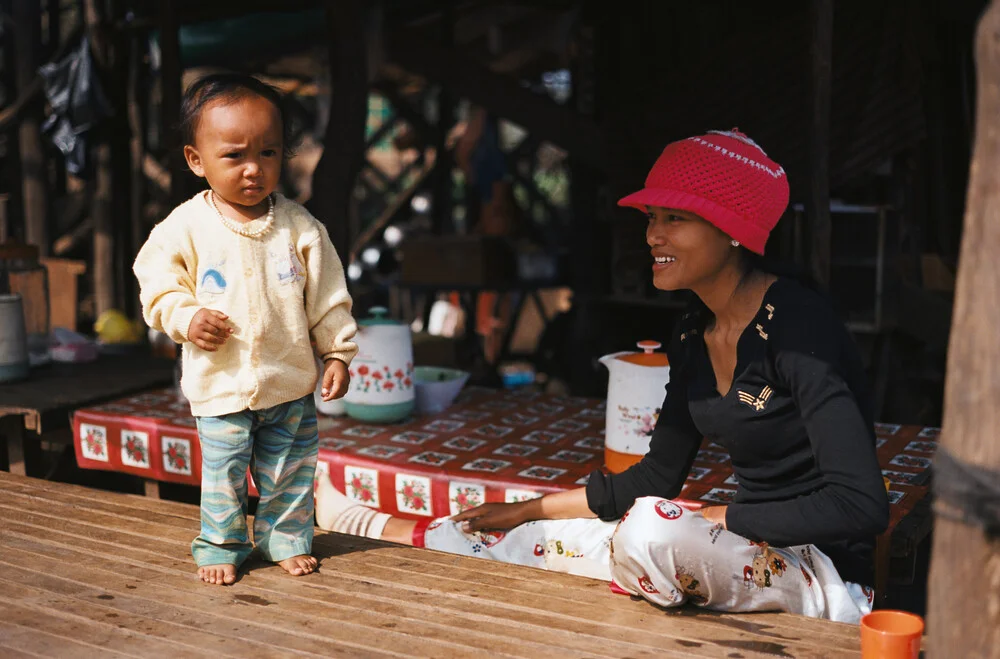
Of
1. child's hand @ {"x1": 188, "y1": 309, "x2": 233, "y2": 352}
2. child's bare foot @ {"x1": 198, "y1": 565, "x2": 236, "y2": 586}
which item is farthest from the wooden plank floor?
child's hand @ {"x1": 188, "y1": 309, "x2": 233, "y2": 352}

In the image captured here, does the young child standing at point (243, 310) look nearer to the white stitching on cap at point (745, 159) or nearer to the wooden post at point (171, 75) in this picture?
the white stitching on cap at point (745, 159)

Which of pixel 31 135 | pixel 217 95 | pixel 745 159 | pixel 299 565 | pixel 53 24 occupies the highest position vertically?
pixel 53 24

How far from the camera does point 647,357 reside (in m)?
3.00

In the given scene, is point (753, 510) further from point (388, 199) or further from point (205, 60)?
point (388, 199)

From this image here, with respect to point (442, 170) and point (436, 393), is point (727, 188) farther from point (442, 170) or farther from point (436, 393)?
point (442, 170)

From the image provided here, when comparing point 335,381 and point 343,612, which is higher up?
point 335,381

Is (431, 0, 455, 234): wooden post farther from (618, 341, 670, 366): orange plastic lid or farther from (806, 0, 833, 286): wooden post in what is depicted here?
(618, 341, 670, 366): orange plastic lid

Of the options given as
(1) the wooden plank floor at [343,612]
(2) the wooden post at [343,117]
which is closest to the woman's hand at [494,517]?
(1) the wooden plank floor at [343,612]

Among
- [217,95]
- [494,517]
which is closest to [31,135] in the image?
[217,95]

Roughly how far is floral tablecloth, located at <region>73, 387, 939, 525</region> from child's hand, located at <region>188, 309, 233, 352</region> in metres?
1.05

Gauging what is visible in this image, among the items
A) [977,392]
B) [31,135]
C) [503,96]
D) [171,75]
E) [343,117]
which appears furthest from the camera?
[31,135]

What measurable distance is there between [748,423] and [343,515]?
144cm

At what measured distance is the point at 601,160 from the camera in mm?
6234

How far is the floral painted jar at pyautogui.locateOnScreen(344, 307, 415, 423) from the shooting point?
3.51m
